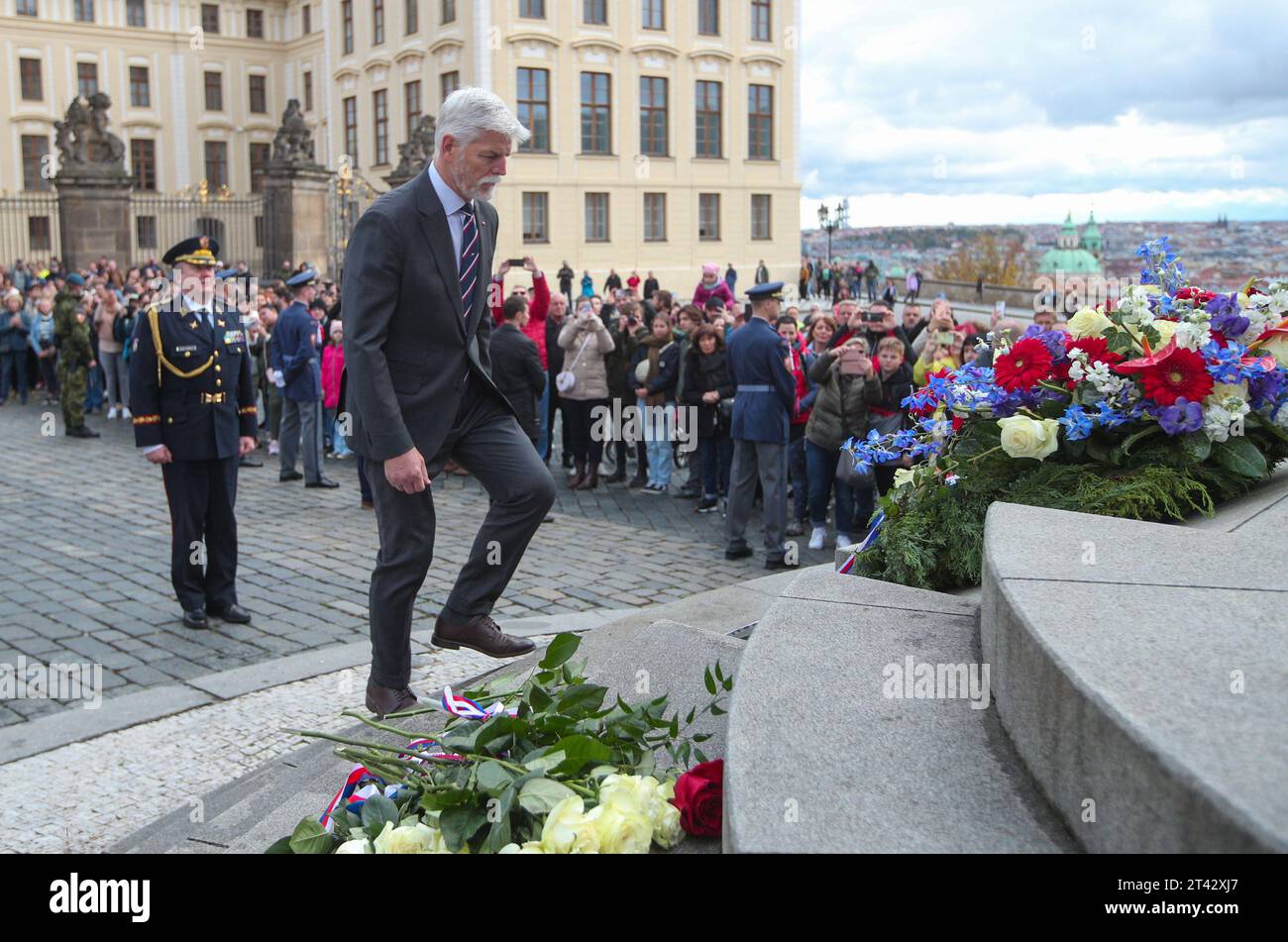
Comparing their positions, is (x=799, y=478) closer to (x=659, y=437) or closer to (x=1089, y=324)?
(x=659, y=437)

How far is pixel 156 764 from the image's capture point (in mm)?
5215

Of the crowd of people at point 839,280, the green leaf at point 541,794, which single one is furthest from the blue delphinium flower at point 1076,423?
the crowd of people at point 839,280

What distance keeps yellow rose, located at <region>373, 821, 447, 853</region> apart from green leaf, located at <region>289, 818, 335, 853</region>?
0.58 ft

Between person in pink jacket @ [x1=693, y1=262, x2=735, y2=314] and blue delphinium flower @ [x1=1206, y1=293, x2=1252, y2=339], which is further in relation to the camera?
person in pink jacket @ [x1=693, y1=262, x2=735, y2=314]

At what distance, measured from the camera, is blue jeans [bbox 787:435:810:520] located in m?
11.5

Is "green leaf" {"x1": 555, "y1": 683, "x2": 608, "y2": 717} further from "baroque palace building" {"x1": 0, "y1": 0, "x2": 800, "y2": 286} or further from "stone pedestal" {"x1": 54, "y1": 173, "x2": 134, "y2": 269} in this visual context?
"baroque palace building" {"x1": 0, "y1": 0, "x2": 800, "y2": 286}

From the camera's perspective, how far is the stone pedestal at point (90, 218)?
31953 mm

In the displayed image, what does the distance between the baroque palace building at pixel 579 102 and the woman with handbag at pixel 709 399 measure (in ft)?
104

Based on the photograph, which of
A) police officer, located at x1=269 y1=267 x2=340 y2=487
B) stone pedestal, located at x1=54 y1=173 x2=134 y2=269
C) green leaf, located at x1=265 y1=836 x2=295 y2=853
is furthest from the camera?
stone pedestal, located at x1=54 y1=173 x2=134 y2=269

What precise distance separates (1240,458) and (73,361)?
16.1 meters

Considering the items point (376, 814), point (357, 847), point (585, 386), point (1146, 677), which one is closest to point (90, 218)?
point (585, 386)

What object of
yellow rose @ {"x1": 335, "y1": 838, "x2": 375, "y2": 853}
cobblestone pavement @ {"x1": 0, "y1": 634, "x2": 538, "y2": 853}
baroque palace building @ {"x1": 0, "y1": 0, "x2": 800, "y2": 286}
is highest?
baroque palace building @ {"x1": 0, "y1": 0, "x2": 800, "y2": 286}

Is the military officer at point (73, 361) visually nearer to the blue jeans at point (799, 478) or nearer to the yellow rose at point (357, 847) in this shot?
the blue jeans at point (799, 478)

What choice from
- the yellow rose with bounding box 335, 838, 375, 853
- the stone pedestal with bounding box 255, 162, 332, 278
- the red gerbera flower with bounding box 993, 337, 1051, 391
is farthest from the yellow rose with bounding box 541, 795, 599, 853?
the stone pedestal with bounding box 255, 162, 332, 278
